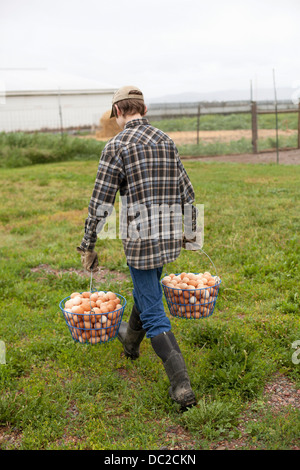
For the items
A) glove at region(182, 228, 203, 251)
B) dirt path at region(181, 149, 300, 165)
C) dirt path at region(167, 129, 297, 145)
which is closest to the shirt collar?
glove at region(182, 228, 203, 251)

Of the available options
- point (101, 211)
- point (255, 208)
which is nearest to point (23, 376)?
point (101, 211)

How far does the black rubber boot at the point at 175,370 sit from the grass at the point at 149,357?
0.29 ft

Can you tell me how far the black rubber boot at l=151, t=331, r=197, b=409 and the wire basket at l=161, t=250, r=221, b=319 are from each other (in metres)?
0.52

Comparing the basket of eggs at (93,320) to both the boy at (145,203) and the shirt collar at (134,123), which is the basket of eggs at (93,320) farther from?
the shirt collar at (134,123)

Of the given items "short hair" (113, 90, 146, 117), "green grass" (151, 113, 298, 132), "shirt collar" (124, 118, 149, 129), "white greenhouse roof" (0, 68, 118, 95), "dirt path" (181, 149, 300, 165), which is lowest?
"dirt path" (181, 149, 300, 165)

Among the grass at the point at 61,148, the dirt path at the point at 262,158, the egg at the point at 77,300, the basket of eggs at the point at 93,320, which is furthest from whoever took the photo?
the grass at the point at 61,148

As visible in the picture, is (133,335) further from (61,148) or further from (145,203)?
(61,148)

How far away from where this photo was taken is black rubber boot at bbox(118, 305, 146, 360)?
372 cm

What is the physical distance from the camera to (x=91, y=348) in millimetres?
4047

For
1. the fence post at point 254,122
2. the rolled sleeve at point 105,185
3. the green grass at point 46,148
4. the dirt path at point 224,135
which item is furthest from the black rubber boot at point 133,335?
the dirt path at point 224,135

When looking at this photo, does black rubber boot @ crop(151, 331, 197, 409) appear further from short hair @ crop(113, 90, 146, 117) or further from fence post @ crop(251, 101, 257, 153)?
fence post @ crop(251, 101, 257, 153)

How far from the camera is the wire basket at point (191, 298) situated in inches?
149

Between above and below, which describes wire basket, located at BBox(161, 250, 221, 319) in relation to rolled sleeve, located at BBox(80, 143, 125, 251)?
below
